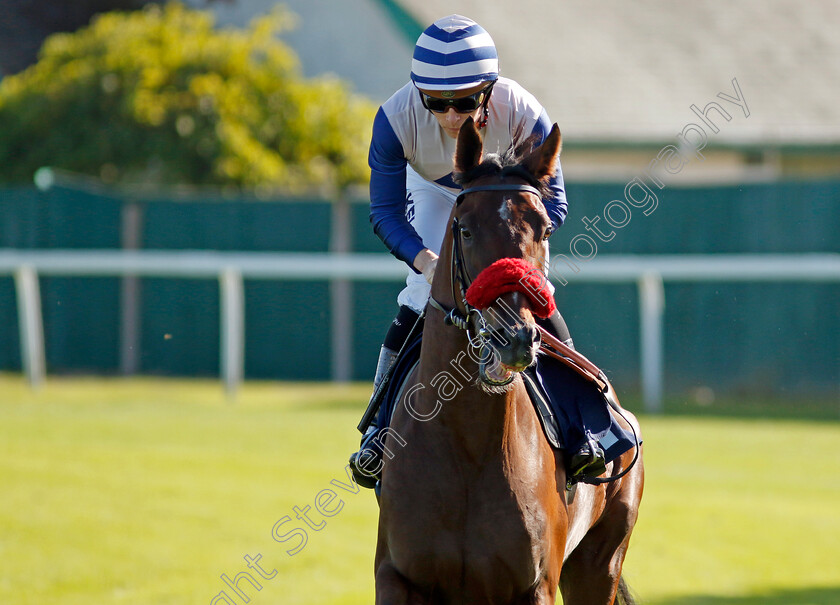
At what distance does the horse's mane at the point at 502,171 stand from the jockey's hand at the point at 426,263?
1.09ft

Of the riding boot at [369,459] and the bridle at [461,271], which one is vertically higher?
the bridle at [461,271]

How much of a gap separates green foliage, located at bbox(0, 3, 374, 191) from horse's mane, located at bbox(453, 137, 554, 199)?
11.7 meters

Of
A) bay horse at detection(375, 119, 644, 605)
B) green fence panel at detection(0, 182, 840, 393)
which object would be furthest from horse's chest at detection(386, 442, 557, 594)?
green fence panel at detection(0, 182, 840, 393)

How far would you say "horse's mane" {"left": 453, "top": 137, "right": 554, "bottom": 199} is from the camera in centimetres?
355

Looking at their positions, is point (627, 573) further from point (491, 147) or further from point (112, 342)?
point (112, 342)

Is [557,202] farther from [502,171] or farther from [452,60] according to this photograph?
[452,60]

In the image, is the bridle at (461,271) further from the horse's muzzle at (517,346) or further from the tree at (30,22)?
the tree at (30,22)

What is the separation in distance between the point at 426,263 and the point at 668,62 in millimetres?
15894

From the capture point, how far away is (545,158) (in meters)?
3.61

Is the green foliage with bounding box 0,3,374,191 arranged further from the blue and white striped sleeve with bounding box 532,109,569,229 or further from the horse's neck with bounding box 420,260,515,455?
the horse's neck with bounding box 420,260,515,455

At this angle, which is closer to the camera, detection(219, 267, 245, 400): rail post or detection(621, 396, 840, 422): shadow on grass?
detection(621, 396, 840, 422): shadow on grass

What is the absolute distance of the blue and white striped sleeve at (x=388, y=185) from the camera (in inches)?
159

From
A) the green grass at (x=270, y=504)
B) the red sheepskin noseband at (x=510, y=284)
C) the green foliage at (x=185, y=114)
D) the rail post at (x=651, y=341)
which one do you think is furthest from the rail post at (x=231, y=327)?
the red sheepskin noseband at (x=510, y=284)

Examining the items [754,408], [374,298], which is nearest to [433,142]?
[754,408]
